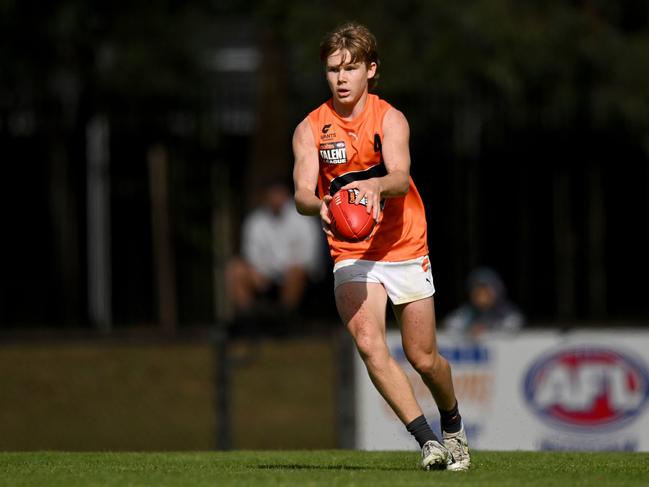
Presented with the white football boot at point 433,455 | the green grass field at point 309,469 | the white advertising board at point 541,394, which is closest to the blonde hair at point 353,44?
the white football boot at point 433,455

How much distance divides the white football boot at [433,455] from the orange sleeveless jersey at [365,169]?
0.96m

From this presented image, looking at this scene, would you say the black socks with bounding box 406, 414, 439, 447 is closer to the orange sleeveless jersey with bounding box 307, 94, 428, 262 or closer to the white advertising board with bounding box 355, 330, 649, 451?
the orange sleeveless jersey with bounding box 307, 94, 428, 262

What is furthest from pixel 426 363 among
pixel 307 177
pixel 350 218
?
pixel 307 177

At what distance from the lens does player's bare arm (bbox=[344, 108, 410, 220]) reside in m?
6.84

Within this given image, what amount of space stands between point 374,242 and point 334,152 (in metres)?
0.51

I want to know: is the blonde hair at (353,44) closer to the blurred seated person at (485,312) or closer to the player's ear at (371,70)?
the player's ear at (371,70)

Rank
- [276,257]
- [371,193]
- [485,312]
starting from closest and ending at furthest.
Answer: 1. [371,193]
2. [485,312]
3. [276,257]

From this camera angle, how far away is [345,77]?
734 centimetres

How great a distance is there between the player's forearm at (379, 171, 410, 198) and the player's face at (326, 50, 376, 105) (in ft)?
1.72

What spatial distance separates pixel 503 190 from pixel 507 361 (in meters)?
7.67

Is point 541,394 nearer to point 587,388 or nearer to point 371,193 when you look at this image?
point 587,388

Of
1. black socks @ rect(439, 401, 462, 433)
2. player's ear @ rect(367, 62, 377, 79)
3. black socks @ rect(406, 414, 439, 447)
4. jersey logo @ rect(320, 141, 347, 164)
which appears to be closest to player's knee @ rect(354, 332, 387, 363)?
black socks @ rect(406, 414, 439, 447)

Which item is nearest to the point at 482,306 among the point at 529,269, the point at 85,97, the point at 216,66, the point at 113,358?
the point at 113,358

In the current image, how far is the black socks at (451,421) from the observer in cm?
761
